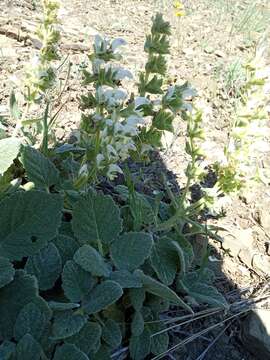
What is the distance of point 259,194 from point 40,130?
1056 mm

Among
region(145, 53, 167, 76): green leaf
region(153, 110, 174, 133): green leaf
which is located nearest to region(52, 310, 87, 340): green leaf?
region(153, 110, 174, 133): green leaf

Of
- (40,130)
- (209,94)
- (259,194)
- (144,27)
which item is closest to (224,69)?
(209,94)

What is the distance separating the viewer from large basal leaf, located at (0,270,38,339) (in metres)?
1.10

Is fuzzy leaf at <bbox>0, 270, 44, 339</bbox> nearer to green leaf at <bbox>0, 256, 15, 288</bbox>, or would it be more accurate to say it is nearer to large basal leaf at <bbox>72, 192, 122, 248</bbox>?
green leaf at <bbox>0, 256, 15, 288</bbox>

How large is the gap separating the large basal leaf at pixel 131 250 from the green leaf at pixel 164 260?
4.2 inches

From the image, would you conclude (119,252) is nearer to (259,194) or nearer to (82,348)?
(82,348)

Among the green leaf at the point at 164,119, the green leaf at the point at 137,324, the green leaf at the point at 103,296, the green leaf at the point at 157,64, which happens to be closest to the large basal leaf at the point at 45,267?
the green leaf at the point at 103,296

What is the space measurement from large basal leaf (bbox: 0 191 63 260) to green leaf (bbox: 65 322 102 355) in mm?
211

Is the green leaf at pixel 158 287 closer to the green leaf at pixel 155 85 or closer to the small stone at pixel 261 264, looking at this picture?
the green leaf at pixel 155 85

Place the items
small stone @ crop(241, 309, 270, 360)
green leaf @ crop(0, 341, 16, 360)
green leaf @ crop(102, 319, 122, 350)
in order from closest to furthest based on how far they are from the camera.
A: green leaf @ crop(0, 341, 16, 360) → green leaf @ crop(102, 319, 122, 350) → small stone @ crop(241, 309, 270, 360)

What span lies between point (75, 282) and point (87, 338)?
0.13 metres

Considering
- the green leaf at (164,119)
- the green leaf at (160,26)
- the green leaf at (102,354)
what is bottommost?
the green leaf at (102,354)

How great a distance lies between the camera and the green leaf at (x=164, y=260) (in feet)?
4.33

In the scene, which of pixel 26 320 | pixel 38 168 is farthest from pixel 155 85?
pixel 26 320
